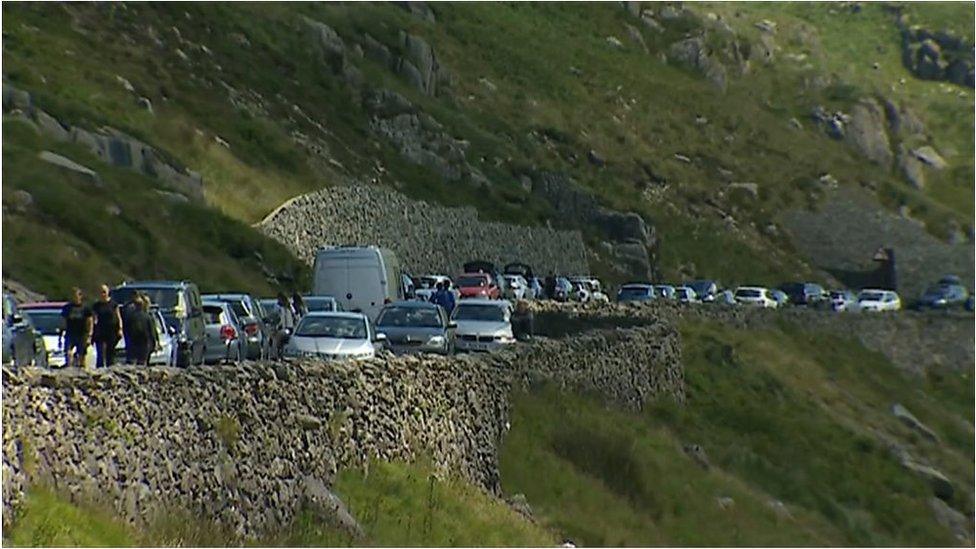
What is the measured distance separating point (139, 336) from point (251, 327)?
8728 millimetres

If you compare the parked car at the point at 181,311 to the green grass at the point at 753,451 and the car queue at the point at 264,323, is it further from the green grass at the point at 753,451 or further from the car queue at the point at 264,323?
the green grass at the point at 753,451

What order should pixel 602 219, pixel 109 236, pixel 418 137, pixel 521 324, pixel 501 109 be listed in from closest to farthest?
pixel 521 324 < pixel 109 236 < pixel 418 137 < pixel 602 219 < pixel 501 109

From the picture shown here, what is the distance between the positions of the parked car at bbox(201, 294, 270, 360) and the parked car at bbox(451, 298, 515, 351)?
5.28 m

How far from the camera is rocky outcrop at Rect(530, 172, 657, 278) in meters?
90.6

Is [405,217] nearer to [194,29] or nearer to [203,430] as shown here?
[194,29]

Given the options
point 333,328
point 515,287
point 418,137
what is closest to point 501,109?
point 418,137

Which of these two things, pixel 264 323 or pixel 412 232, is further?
pixel 412 232

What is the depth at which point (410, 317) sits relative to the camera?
36625 mm

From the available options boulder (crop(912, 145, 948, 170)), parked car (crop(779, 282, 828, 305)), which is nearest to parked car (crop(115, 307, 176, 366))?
parked car (crop(779, 282, 828, 305))

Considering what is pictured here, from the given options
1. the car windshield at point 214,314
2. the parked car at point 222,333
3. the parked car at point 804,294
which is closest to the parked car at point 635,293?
the parked car at point 804,294

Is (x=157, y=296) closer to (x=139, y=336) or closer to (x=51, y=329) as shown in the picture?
(x=51, y=329)

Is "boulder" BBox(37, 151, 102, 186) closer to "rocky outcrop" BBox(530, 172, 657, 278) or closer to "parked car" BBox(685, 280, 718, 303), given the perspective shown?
"parked car" BBox(685, 280, 718, 303)

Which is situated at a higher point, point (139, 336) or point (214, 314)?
point (214, 314)

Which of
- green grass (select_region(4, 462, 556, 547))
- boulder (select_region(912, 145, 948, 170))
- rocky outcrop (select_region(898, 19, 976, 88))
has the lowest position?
green grass (select_region(4, 462, 556, 547))
